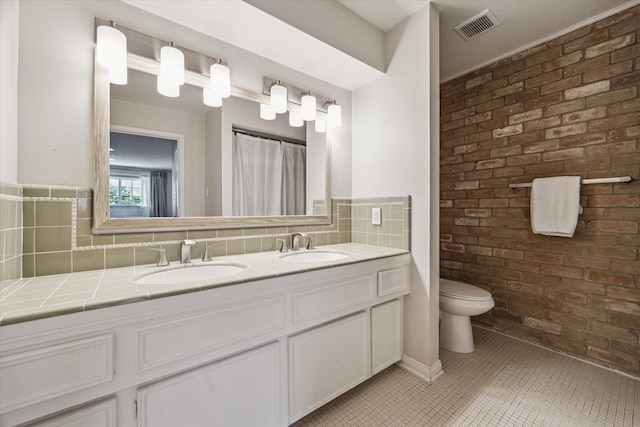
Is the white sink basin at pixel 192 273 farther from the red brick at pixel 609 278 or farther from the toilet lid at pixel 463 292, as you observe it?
the red brick at pixel 609 278

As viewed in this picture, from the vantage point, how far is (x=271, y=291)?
1089mm

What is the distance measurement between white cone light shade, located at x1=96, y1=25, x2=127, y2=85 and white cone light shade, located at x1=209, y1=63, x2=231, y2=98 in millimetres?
391

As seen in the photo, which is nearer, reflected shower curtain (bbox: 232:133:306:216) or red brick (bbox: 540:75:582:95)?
reflected shower curtain (bbox: 232:133:306:216)

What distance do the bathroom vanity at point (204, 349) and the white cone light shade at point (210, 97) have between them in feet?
2.93

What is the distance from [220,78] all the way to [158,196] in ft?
2.38

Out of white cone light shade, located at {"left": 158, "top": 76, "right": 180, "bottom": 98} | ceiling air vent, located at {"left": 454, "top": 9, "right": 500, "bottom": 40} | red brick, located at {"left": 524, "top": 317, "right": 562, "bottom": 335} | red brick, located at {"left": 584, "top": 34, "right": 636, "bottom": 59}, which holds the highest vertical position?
ceiling air vent, located at {"left": 454, "top": 9, "right": 500, "bottom": 40}

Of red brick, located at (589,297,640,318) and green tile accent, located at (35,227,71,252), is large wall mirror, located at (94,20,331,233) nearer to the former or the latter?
green tile accent, located at (35,227,71,252)

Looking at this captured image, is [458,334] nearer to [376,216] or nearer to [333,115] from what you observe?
[376,216]

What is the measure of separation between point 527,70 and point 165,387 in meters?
3.00

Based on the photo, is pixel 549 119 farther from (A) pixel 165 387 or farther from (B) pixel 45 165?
(B) pixel 45 165

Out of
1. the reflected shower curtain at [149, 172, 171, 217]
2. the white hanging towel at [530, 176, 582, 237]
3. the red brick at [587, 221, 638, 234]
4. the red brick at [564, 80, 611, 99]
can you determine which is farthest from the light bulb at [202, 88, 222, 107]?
the red brick at [587, 221, 638, 234]

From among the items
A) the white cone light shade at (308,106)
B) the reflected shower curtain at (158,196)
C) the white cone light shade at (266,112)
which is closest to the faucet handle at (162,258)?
the reflected shower curtain at (158,196)

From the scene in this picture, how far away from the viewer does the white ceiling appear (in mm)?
1616

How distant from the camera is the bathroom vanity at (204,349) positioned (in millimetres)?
693
